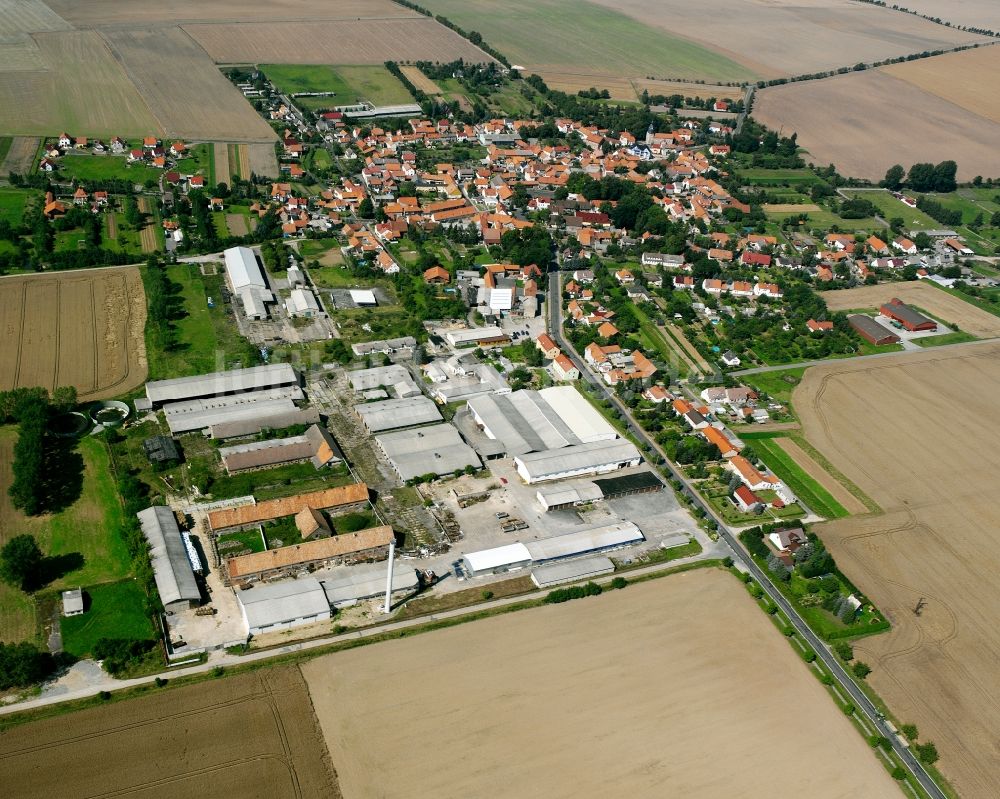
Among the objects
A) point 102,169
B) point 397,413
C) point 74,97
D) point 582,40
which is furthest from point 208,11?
point 397,413

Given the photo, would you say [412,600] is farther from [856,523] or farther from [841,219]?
[841,219]

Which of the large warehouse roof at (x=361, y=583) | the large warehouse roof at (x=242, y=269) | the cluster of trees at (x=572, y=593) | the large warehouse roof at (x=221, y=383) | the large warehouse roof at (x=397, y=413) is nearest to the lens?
the large warehouse roof at (x=361, y=583)

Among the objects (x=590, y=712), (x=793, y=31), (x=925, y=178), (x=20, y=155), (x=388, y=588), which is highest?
(x=793, y=31)

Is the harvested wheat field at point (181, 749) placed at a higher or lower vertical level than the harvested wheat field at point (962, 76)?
lower

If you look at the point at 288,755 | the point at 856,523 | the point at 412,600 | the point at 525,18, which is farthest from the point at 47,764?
the point at 525,18

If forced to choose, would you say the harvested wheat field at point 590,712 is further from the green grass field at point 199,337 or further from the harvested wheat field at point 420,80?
the harvested wheat field at point 420,80

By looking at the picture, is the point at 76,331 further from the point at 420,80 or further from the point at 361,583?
the point at 420,80

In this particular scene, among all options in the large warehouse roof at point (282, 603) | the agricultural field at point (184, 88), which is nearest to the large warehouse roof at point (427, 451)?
the large warehouse roof at point (282, 603)
